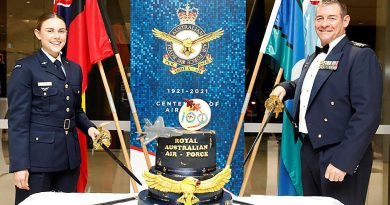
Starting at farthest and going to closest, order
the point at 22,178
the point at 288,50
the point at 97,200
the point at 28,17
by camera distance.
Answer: the point at 28,17 < the point at 288,50 < the point at 22,178 < the point at 97,200

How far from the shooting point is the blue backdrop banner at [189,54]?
3.24 metres

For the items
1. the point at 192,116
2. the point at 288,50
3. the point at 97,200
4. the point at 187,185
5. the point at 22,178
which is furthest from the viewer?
the point at 288,50

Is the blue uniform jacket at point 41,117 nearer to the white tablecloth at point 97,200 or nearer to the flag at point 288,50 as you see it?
the white tablecloth at point 97,200

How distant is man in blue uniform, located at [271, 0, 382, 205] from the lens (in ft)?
7.46

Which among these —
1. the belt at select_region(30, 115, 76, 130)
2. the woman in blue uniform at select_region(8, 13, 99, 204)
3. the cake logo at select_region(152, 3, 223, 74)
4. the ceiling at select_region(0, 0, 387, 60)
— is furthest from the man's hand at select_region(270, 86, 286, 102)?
the ceiling at select_region(0, 0, 387, 60)

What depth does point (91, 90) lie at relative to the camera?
159 inches

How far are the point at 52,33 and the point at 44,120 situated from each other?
1.43ft

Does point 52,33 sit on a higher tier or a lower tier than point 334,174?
higher

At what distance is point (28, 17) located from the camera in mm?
4141

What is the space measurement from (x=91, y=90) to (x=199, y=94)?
117cm

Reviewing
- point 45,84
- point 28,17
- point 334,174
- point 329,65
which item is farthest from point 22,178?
point 28,17

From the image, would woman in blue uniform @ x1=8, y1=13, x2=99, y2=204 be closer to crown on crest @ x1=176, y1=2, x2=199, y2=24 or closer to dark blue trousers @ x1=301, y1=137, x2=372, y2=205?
crown on crest @ x1=176, y1=2, x2=199, y2=24

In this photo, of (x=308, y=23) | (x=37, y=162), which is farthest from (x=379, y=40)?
(x=37, y=162)

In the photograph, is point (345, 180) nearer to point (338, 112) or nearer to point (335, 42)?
point (338, 112)
